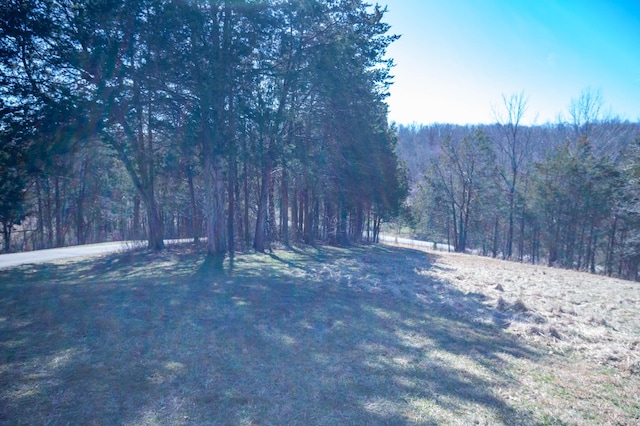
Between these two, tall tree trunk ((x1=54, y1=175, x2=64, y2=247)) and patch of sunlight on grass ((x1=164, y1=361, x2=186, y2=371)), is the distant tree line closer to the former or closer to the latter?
patch of sunlight on grass ((x1=164, y1=361, x2=186, y2=371))

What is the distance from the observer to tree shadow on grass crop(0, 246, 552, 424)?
11.6 ft

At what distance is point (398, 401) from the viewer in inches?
148

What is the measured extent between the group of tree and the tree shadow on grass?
2171cm

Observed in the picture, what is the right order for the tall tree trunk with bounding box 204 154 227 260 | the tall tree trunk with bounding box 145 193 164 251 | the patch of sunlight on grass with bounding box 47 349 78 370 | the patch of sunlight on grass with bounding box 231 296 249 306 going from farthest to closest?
the tall tree trunk with bounding box 145 193 164 251 < the tall tree trunk with bounding box 204 154 227 260 < the patch of sunlight on grass with bounding box 231 296 249 306 < the patch of sunlight on grass with bounding box 47 349 78 370

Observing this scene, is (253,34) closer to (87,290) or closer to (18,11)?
(18,11)

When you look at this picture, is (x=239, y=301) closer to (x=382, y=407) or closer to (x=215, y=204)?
(x=382, y=407)

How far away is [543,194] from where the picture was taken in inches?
1160

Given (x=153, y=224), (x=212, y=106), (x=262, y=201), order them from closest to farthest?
(x=212, y=106)
(x=153, y=224)
(x=262, y=201)

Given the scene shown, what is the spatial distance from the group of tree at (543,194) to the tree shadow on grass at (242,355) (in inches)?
855

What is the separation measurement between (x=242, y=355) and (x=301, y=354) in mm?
767

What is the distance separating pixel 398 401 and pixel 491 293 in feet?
21.4

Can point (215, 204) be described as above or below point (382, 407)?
above

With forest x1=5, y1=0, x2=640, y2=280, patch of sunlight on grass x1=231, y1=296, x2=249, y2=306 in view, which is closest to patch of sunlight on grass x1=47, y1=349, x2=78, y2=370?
patch of sunlight on grass x1=231, y1=296, x2=249, y2=306

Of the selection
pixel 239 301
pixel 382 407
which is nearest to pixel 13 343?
pixel 239 301
